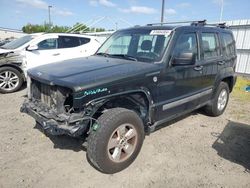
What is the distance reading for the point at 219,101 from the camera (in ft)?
18.2

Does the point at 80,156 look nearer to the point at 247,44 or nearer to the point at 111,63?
the point at 111,63

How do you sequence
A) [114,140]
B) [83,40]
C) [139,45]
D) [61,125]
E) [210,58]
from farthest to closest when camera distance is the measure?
[83,40] < [210,58] < [139,45] < [114,140] < [61,125]

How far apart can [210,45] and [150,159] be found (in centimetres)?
272

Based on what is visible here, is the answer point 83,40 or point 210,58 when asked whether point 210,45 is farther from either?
point 83,40

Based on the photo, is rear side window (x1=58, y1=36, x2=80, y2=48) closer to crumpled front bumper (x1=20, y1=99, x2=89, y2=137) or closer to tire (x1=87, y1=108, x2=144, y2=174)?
crumpled front bumper (x1=20, y1=99, x2=89, y2=137)

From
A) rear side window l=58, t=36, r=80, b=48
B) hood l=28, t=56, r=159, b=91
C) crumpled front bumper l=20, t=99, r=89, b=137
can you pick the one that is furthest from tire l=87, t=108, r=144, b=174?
rear side window l=58, t=36, r=80, b=48

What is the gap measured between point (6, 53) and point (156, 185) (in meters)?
6.42

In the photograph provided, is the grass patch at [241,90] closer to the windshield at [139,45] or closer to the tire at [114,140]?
the windshield at [139,45]

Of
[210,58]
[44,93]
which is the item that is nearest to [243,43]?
[210,58]

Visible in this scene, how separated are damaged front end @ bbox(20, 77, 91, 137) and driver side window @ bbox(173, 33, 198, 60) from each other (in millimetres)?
1865

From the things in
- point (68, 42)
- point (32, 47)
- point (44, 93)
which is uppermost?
point (68, 42)

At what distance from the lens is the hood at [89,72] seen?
9.58 ft

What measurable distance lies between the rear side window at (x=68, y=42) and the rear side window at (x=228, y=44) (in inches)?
194

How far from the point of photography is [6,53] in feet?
23.8
